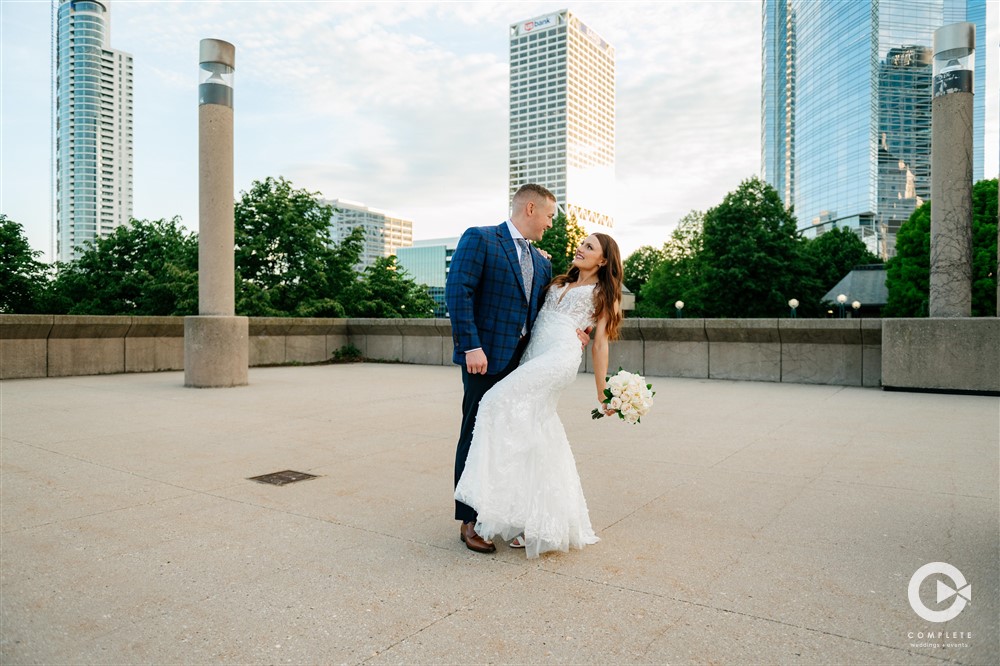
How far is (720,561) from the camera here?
3.23 metres

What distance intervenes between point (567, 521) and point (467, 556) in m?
0.53

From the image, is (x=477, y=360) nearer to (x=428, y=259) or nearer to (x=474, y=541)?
(x=474, y=541)

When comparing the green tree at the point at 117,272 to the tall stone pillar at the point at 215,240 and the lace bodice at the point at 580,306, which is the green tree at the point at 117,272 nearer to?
the tall stone pillar at the point at 215,240

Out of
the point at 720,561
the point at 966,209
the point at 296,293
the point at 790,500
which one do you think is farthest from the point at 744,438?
the point at 296,293

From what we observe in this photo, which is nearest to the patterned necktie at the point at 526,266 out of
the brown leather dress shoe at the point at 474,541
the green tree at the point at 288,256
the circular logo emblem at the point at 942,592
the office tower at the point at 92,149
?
the brown leather dress shoe at the point at 474,541

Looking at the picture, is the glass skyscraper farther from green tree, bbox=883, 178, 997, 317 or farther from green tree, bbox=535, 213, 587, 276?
green tree, bbox=535, 213, 587, 276

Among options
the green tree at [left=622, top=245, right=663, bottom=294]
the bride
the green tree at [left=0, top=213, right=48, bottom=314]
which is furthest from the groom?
the green tree at [left=622, top=245, right=663, bottom=294]

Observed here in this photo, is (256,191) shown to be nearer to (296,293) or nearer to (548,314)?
(296,293)

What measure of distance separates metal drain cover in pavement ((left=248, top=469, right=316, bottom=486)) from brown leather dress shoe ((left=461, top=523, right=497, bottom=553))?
6.05 feet

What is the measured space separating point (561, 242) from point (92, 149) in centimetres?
7755

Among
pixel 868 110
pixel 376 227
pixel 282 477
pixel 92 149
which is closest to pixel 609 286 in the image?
pixel 282 477

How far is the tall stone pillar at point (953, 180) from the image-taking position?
10.7m

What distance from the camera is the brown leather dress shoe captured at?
3404 millimetres

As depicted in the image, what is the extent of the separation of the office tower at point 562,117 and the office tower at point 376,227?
98.8 feet
